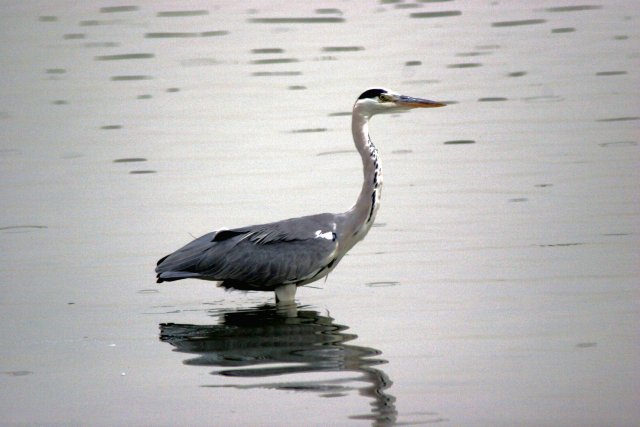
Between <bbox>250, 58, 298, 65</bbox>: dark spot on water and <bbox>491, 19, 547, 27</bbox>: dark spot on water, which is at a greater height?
<bbox>491, 19, 547, 27</bbox>: dark spot on water

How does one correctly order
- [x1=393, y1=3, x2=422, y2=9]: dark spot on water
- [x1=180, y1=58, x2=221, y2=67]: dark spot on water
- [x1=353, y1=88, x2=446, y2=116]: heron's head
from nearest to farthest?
[x1=353, y1=88, x2=446, y2=116]: heron's head
[x1=180, y1=58, x2=221, y2=67]: dark spot on water
[x1=393, y1=3, x2=422, y2=9]: dark spot on water

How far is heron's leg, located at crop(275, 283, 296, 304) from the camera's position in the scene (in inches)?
413

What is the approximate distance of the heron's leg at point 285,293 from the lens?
34.4 ft

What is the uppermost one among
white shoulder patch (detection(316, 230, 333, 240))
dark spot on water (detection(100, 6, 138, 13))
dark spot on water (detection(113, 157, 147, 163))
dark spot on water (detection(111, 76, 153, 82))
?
white shoulder patch (detection(316, 230, 333, 240))

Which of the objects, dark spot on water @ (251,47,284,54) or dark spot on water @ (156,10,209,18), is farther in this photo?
dark spot on water @ (156,10,209,18)

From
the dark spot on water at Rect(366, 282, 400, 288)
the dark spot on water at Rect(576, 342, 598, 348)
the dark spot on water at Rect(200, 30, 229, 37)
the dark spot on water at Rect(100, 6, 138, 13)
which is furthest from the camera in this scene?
the dark spot on water at Rect(100, 6, 138, 13)

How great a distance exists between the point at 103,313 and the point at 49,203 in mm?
4288

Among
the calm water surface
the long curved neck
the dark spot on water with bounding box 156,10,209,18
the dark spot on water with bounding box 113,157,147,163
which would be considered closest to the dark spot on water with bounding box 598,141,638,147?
the calm water surface

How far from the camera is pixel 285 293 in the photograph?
415 inches

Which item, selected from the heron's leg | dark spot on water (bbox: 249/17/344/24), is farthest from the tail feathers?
dark spot on water (bbox: 249/17/344/24)

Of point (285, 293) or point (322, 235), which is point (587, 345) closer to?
point (322, 235)

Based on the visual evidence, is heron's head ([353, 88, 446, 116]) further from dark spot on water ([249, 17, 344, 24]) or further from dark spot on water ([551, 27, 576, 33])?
dark spot on water ([249, 17, 344, 24])

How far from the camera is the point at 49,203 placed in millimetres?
14398

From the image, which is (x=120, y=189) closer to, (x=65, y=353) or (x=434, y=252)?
(x=434, y=252)
